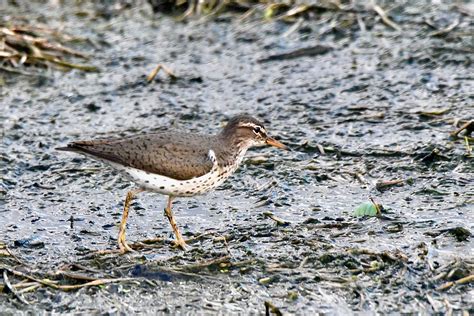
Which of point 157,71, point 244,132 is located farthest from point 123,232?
point 157,71

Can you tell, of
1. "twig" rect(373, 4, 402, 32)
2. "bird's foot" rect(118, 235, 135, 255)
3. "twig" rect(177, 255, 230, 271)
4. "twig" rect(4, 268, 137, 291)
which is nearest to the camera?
"twig" rect(4, 268, 137, 291)

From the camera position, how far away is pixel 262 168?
8.83 m

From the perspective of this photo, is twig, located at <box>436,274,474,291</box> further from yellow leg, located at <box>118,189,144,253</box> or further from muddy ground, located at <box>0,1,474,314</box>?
yellow leg, located at <box>118,189,144,253</box>

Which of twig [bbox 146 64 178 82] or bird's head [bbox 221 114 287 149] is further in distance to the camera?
twig [bbox 146 64 178 82]

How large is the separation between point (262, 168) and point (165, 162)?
179 cm

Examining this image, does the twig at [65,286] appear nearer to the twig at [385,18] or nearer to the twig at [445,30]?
the twig at [445,30]

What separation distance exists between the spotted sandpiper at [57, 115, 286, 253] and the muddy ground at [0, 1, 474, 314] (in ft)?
1.31

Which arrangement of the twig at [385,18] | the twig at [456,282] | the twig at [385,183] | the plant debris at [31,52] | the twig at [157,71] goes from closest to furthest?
the twig at [456,282] < the twig at [385,183] < the twig at [157,71] < the plant debris at [31,52] < the twig at [385,18]

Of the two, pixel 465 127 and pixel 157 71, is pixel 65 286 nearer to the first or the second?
pixel 465 127

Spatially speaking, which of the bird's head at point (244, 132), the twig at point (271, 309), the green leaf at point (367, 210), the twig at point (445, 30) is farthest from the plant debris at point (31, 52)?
the twig at point (271, 309)

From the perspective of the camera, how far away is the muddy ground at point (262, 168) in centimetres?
655

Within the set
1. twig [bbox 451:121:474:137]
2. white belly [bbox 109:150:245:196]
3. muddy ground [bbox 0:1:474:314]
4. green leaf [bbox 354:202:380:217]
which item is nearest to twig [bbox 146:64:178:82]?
muddy ground [bbox 0:1:474:314]

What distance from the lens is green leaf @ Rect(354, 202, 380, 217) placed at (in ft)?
24.8

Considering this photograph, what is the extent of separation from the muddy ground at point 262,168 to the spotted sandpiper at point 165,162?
40cm
